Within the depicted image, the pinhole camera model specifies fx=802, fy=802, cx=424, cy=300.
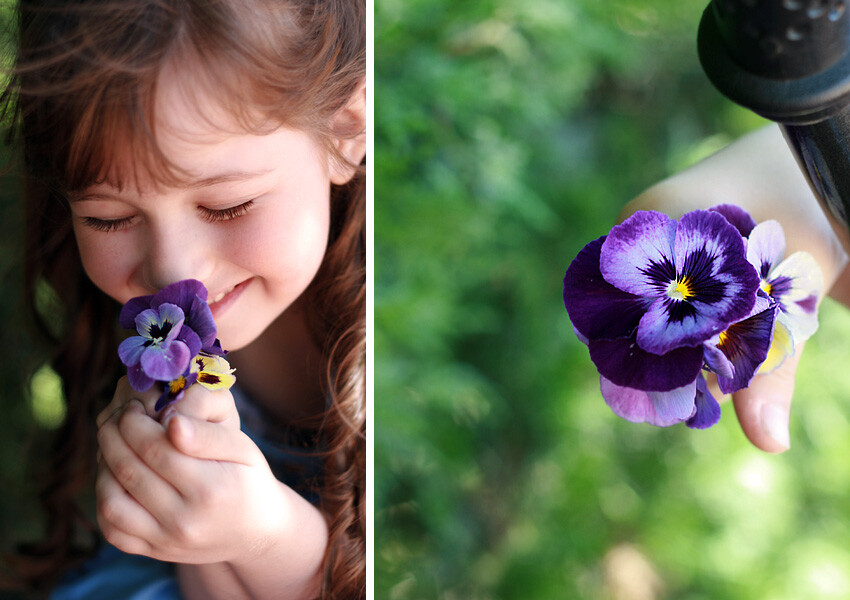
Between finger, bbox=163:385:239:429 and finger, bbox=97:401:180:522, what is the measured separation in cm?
2

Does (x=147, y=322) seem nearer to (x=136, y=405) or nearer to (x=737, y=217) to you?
(x=136, y=405)

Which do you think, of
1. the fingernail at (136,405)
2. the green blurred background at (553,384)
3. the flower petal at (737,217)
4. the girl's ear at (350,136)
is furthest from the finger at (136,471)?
the green blurred background at (553,384)

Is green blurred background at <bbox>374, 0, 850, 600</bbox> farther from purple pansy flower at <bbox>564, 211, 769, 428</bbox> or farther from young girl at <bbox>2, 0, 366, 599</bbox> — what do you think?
purple pansy flower at <bbox>564, 211, 769, 428</bbox>

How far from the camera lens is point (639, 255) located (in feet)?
0.95

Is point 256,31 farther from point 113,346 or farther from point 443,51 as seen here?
point 443,51

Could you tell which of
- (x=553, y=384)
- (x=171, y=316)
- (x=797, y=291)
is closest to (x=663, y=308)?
(x=797, y=291)

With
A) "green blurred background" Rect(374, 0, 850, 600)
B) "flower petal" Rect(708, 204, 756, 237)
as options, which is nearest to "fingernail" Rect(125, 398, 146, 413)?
"flower petal" Rect(708, 204, 756, 237)

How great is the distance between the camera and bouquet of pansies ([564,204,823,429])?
27 cm

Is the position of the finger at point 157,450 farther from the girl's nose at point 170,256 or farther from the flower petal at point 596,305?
the flower petal at point 596,305

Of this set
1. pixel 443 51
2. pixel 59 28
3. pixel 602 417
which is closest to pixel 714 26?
pixel 59 28

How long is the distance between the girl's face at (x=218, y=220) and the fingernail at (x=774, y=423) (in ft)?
0.80

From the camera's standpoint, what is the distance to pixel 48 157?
0.36 meters

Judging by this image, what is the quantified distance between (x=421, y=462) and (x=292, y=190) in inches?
23.5

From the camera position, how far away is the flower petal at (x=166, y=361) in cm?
33
